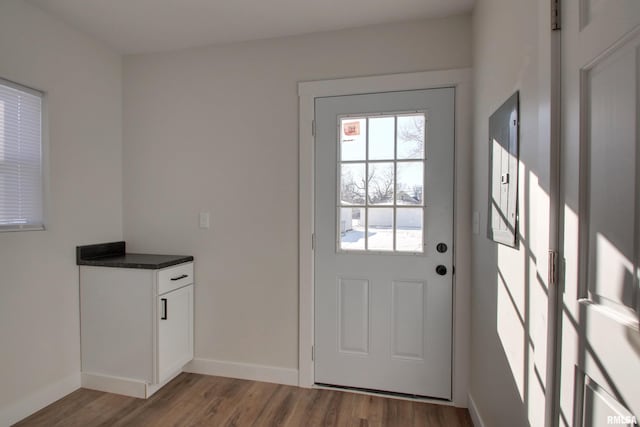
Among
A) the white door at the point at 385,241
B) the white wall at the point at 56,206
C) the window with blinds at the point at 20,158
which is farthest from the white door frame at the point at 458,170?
the window with blinds at the point at 20,158

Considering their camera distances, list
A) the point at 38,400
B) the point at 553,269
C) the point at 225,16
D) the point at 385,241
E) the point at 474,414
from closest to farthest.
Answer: the point at 553,269
the point at 474,414
the point at 38,400
the point at 225,16
the point at 385,241

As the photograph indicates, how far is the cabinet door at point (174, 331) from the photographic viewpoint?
227 cm

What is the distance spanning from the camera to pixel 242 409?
84.2 inches

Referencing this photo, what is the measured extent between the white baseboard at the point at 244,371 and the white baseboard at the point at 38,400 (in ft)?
2.46

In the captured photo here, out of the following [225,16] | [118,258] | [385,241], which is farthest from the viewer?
[118,258]

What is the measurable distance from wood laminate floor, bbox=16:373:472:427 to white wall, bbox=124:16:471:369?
0.92 ft

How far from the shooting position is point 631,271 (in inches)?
29.3

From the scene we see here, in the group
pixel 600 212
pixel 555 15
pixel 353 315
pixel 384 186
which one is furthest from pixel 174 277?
pixel 555 15

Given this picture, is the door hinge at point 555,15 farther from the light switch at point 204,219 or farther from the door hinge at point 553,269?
the light switch at point 204,219

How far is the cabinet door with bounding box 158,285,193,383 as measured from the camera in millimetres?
2273

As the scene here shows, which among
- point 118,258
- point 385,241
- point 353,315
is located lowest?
point 353,315

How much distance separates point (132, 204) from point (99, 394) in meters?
1.42

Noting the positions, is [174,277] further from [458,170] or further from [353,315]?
[458,170]

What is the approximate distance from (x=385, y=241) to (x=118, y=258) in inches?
78.7
